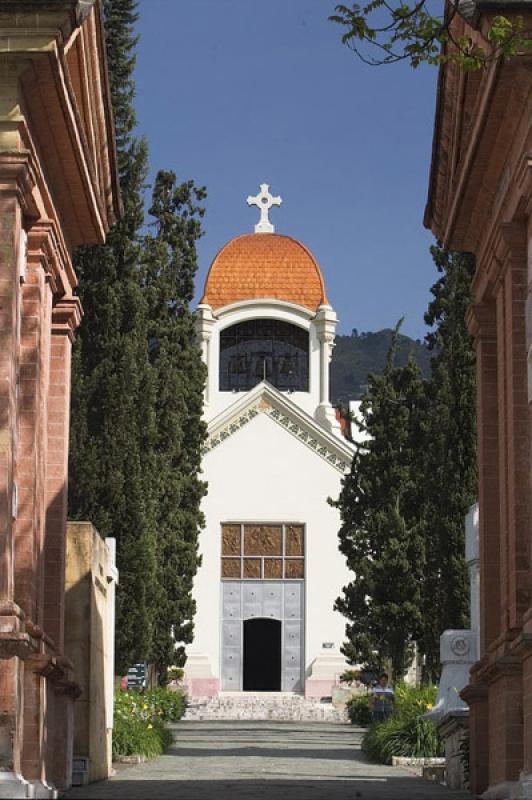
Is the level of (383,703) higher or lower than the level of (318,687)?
higher

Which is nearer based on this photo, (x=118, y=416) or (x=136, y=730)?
(x=136, y=730)

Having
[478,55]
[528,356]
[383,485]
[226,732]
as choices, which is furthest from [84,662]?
[383,485]

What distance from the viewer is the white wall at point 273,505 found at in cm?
5222

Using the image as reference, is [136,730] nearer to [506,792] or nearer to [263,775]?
[263,775]

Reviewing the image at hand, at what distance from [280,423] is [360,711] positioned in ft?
45.2

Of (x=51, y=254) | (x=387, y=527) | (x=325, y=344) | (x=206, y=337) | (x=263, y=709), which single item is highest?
(x=206, y=337)

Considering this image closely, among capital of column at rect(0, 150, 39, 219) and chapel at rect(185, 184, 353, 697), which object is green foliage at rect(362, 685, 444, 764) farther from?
chapel at rect(185, 184, 353, 697)

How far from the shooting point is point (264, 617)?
52.8 metres

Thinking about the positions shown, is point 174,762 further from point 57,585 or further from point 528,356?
point 528,356

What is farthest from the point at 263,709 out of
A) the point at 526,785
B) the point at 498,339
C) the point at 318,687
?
the point at 526,785

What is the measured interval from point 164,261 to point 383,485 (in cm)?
767

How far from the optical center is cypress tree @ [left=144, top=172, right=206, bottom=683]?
116 ft

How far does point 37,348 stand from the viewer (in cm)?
1593

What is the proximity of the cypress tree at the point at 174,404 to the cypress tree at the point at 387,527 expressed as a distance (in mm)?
3938
